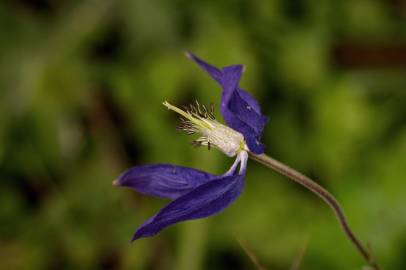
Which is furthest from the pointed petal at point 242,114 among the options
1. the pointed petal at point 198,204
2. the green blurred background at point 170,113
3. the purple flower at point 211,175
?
the green blurred background at point 170,113

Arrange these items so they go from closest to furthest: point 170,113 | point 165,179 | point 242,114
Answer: point 242,114
point 165,179
point 170,113

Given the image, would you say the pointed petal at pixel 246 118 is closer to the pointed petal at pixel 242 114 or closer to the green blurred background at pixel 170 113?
the pointed petal at pixel 242 114

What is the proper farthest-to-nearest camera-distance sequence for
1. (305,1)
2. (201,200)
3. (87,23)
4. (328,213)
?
(87,23)
(305,1)
(328,213)
(201,200)

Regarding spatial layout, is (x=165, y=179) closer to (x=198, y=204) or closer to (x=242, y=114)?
(x=198, y=204)

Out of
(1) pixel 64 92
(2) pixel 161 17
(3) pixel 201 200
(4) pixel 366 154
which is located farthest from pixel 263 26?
(3) pixel 201 200

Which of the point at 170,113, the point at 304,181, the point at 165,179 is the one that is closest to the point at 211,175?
the point at 165,179

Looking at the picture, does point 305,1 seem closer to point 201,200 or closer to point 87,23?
point 87,23

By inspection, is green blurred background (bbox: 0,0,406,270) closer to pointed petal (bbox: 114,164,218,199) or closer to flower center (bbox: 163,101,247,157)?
flower center (bbox: 163,101,247,157)

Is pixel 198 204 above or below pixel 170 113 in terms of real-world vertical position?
above
